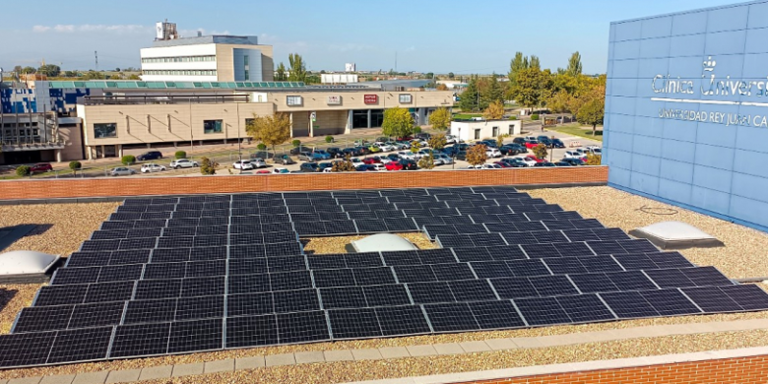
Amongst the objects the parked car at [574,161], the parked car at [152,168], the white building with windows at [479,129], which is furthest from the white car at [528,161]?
the parked car at [152,168]

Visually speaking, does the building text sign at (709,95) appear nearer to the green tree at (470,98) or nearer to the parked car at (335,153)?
the parked car at (335,153)

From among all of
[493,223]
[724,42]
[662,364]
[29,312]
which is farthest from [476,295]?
[724,42]

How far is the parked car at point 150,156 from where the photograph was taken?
6325 centimetres

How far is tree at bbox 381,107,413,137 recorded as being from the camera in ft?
249

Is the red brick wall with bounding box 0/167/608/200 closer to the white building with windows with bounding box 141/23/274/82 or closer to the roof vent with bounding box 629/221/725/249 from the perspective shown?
the roof vent with bounding box 629/221/725/249

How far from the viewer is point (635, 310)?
53.8ft

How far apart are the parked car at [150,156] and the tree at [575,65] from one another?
10023 cm

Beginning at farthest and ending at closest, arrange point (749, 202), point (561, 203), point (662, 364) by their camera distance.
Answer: point (561, 203)
point (749, 202)
point (662, 364)

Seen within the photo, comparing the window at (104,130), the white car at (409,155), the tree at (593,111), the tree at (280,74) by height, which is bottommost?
the white car at (409,155)

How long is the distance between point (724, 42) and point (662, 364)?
854 inches


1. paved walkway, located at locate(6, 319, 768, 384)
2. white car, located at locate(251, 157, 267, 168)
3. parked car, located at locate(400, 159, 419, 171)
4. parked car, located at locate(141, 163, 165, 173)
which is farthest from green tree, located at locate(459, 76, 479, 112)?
paved walkway, located at locate(6, 319, 768, 384)

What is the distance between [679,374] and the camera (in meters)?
11.9

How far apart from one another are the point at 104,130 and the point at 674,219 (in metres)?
57.4

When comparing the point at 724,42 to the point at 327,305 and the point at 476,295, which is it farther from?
the point at 327,305
